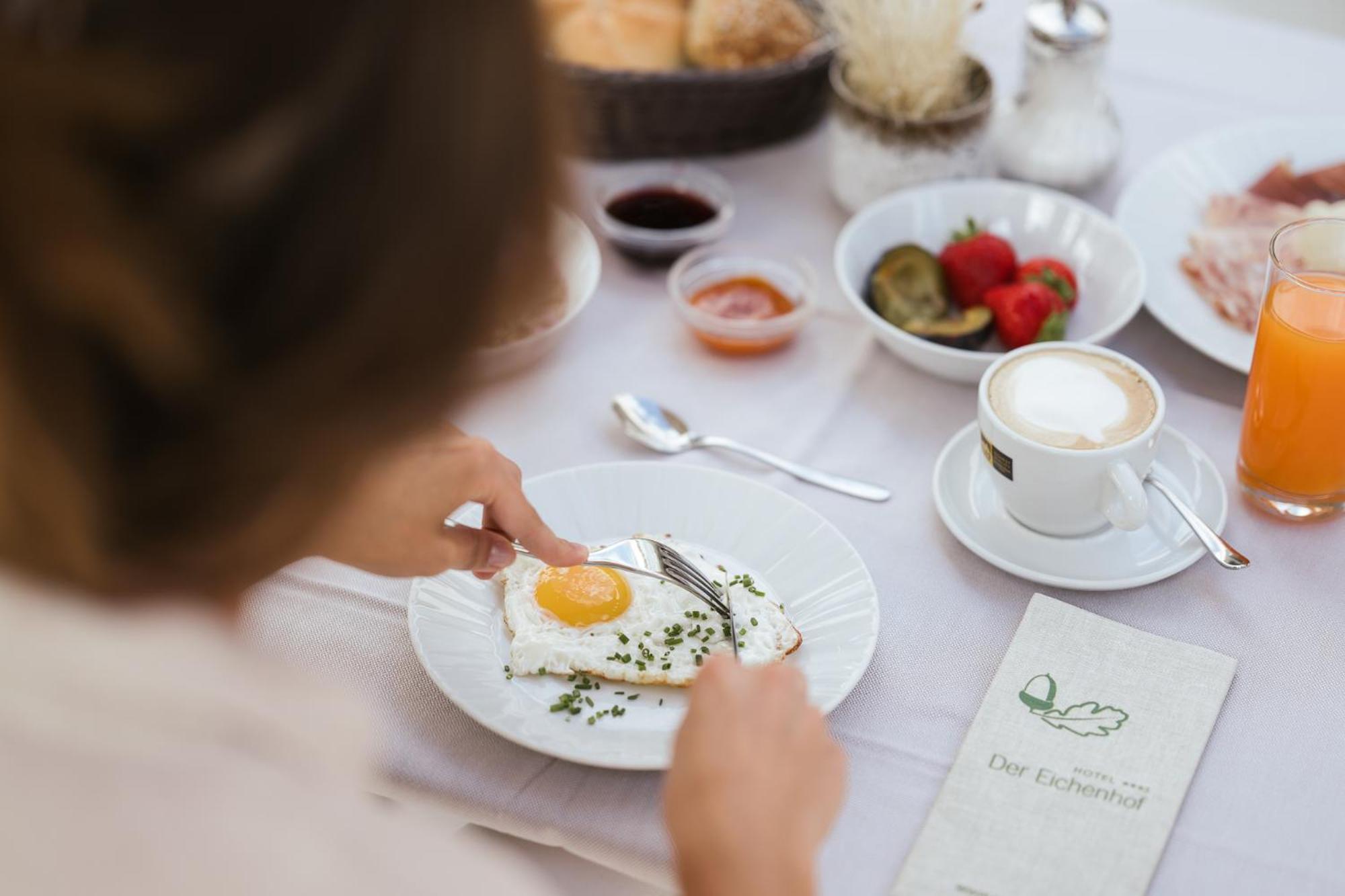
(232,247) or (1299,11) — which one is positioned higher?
(232,247)

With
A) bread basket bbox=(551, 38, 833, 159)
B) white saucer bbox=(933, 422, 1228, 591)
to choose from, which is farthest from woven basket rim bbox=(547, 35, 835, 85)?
white saucer bbox=(933, 422, 1228, 591)

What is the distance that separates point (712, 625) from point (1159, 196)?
91cm

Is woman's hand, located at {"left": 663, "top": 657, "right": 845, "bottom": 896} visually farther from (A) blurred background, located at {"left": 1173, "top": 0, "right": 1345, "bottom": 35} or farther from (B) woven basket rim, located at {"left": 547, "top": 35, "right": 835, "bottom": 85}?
(A) blurred background, located at {"left": 1173, "top": 0, "right": 1345, "bottom": 35}

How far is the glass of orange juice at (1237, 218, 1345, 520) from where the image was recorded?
1.14 m

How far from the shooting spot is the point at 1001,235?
5.16 feet

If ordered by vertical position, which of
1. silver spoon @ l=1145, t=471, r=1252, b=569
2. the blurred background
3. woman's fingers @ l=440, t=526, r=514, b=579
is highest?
woman's fingers @ l=440, t=526, r=514, b=579

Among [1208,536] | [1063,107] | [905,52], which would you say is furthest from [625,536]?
[1063,107]

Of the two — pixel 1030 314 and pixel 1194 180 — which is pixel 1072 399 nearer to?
pixel 1030 314

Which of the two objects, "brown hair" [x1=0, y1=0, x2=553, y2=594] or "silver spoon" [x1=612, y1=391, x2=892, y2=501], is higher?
"brown hair" [x1=0, y1=0, x2=553, y2=594]

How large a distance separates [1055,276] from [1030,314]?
0.08 m

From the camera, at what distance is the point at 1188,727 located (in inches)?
39.5

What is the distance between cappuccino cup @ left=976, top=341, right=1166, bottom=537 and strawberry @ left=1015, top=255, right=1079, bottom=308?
246 millimetres

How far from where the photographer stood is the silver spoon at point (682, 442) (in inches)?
50.3

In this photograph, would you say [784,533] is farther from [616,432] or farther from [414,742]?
[414,742]
